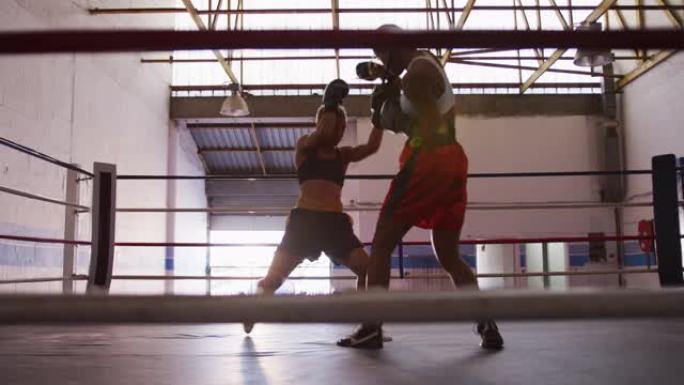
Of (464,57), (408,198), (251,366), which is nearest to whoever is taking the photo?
(251,366)

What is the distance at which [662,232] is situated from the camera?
3.47 meters

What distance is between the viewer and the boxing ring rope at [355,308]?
0.70m

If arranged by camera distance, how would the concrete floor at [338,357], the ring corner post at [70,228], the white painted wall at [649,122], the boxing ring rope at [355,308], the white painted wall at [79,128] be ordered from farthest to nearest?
the white painted wall at [649,122] < the white painted wall at [79,128] < the ring corner post at [70,228] < the concrete floor at [338,357] < the boxing ring rope at [355,308]

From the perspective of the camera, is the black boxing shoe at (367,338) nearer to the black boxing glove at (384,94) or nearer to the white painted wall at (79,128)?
the black boxing glove at (384,94)

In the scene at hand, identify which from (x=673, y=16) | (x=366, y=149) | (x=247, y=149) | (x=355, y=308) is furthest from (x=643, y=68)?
(x=355, y=308)

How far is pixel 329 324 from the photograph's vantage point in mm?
1147

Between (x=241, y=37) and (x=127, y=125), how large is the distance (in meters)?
7.97

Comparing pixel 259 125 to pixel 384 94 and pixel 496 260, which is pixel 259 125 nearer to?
pixel 496 260

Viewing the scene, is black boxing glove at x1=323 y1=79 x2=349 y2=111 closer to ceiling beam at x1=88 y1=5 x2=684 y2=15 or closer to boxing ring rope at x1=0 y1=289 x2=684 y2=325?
boxing ring rope at x1=0 y1=289 x2=684 y2=325

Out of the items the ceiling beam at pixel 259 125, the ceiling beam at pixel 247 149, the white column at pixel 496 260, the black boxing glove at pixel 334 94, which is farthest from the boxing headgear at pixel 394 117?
the ceiling beam at pixel 247 149

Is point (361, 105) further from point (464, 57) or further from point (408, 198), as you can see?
point (408, 198)

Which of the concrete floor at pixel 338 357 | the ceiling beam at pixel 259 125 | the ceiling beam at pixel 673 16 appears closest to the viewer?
the concrete floor at pixel 338 357

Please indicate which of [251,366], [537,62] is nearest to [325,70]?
[537,62]

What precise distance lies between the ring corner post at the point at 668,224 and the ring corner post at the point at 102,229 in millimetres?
2924
